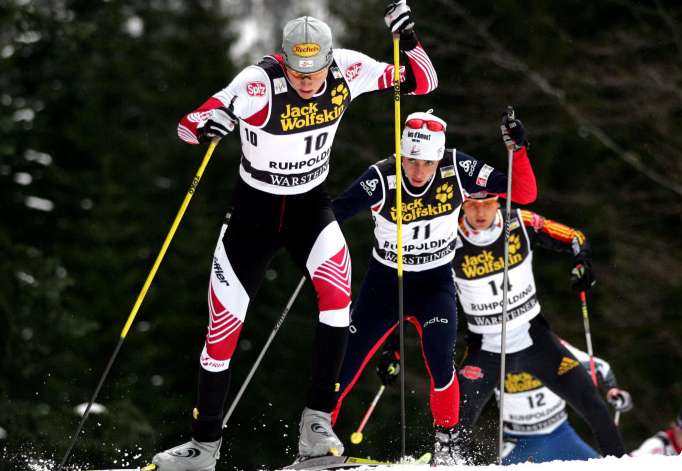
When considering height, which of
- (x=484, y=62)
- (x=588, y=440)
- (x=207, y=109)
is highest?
(x=484, y=62)

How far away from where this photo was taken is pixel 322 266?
552 centimetres

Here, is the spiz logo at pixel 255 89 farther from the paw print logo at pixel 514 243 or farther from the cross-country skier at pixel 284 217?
the paw print logo at pixel 514 243

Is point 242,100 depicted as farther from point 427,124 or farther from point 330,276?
point 427,124

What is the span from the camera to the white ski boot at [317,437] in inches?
218

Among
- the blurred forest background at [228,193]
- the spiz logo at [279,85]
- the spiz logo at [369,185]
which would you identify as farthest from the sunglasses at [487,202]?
the blurred forest background at [228,193]

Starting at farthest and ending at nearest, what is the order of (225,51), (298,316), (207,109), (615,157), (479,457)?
(225,51) → (298,316) → (615,157) → (479,457) → (207,109)

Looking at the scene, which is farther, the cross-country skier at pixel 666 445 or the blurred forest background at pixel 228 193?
the blurred forest background at pixel 228 193

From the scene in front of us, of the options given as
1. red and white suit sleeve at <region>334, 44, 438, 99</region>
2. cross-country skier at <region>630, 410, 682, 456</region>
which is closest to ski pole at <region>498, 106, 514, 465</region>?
red and white suit sleeve at <region>334, 44, 438, 99</region>

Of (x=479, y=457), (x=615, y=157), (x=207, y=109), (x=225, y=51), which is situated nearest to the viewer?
(x=207, y=109)

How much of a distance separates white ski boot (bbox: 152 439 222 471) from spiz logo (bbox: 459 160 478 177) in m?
2.28

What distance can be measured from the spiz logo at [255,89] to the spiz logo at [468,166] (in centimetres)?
172

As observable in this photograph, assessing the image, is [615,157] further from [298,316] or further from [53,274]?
[53,274]

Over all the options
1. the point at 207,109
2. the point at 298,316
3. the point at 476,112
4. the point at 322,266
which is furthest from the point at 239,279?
the point at 298,316

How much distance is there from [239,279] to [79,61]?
17183mm
